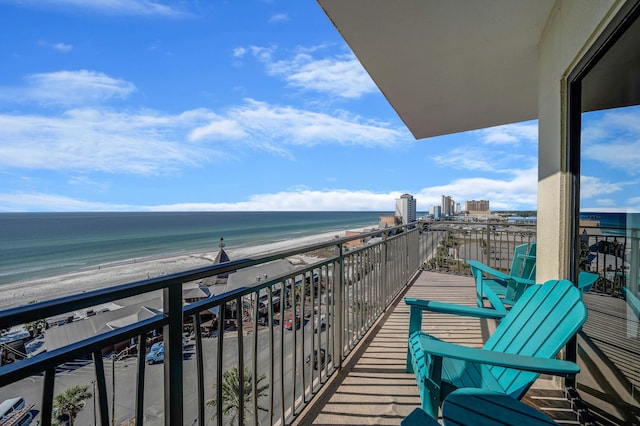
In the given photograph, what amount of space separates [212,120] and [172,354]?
43390 millimetres

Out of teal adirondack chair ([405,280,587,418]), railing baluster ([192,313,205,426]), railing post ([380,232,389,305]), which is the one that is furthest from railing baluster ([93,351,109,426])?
railing post ([380,232,389,305])

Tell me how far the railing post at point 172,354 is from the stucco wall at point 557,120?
2227 mm

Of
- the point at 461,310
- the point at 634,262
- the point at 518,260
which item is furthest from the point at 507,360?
the point at 518,260

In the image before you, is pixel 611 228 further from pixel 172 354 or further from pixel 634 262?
pixel 172 354

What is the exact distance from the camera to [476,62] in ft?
9.83

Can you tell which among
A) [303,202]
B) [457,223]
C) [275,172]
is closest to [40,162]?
[275,172]

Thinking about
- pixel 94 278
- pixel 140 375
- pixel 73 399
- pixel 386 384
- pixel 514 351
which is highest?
pixel 140 375

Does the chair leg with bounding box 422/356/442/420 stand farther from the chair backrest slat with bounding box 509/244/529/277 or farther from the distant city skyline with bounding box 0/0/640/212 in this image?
the chair backrest slat with bounding box 509/244/529/277

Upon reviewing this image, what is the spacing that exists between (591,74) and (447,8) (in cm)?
103

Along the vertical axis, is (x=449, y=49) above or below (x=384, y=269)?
above

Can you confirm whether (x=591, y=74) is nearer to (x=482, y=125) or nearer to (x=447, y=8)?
(x=447, y=8)

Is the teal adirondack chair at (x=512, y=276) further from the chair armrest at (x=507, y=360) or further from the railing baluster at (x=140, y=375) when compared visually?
the railing baluster at (x=140, y=375)

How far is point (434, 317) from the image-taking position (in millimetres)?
3479

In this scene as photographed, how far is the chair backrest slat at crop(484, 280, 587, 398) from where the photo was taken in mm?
1320
